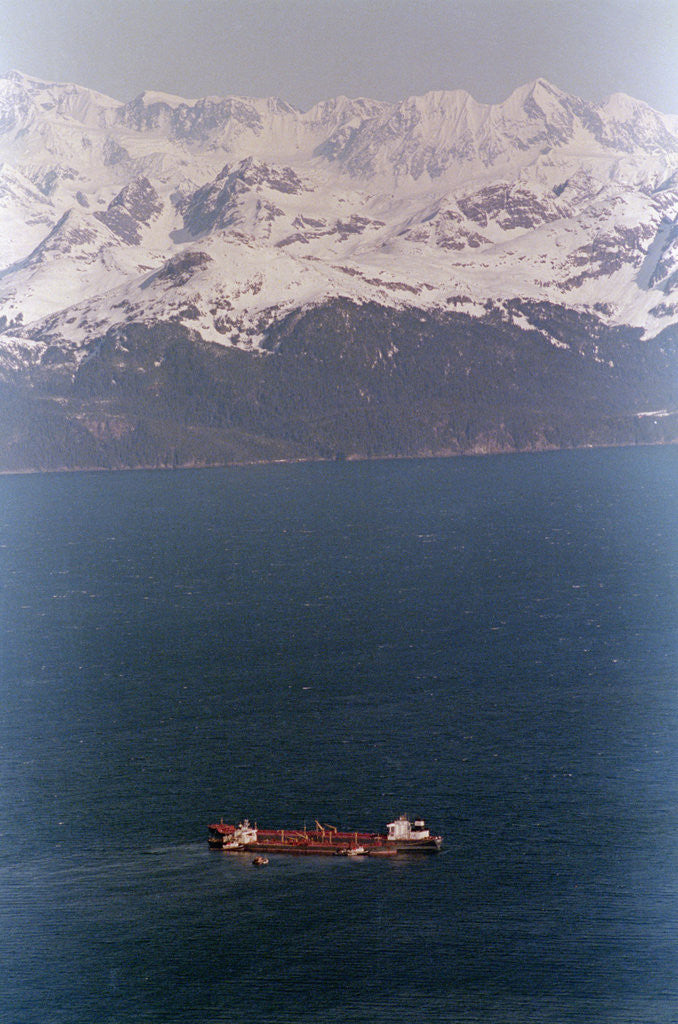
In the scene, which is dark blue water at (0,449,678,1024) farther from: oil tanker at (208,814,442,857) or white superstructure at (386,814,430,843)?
white superstructure at (386,814,430,843)

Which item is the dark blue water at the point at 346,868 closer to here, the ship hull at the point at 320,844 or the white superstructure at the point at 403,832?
the ship hull at the point at 320,844

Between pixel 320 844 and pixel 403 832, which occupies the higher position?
pixel 403 832

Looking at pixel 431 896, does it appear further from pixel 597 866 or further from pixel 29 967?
pixel 29 967

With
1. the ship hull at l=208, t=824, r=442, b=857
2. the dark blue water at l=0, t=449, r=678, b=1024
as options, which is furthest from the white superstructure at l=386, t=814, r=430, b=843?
the dark blue water at l=0, t=449, r=678, b=1024

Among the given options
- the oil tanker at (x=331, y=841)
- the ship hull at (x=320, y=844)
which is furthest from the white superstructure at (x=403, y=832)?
the ship hull at (x=320, y=844)

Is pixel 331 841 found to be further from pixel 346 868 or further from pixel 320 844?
pixel 346 868

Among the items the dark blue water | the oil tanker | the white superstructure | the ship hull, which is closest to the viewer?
the dark blue water

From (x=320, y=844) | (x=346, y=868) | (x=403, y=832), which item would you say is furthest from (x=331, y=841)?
(x=403, y=832)

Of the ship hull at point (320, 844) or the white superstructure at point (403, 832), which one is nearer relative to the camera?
the ship hull at point (320, 844)
